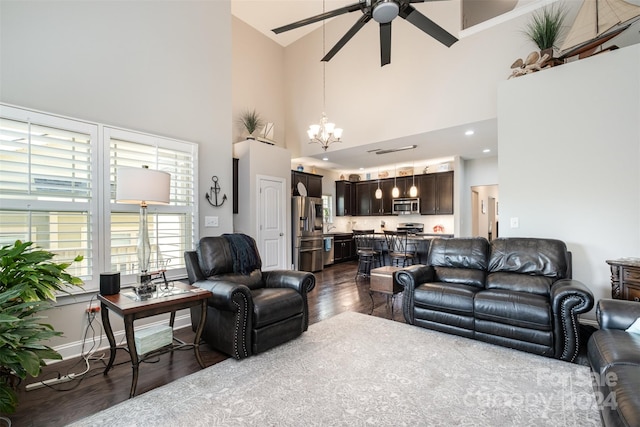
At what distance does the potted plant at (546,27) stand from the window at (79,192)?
15.0 ft

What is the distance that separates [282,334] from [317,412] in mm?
997

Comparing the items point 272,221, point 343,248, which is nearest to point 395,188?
point 343,248

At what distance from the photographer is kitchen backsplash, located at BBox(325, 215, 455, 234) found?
25.2 ft

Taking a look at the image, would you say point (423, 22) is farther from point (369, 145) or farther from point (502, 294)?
point (369, 145)

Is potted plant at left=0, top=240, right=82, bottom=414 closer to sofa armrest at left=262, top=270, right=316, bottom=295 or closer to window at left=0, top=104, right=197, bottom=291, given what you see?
window at left=0, top=104, right=197, bottom=291

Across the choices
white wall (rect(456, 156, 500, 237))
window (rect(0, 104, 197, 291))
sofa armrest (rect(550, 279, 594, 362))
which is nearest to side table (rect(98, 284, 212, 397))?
Result: window (rect(0, 104, 197, 291))

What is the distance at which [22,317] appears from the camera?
1.84 meters

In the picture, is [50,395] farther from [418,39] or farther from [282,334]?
[418,39]

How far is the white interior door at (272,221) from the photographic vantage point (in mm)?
5277

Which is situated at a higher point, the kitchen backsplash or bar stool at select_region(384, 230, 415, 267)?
the kitchen backsplash

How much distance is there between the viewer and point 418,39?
193 inches

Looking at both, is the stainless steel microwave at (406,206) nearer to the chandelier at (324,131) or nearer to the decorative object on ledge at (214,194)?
the chandelier at (324,131)

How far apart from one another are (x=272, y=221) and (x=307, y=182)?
1.93 metres

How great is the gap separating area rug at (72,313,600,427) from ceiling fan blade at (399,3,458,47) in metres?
2.90
